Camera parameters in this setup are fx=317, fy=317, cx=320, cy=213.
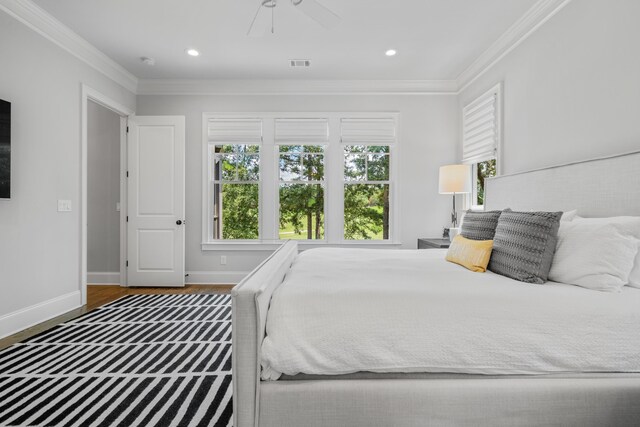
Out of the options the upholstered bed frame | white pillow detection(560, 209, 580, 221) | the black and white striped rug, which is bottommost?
the black and white striped rug

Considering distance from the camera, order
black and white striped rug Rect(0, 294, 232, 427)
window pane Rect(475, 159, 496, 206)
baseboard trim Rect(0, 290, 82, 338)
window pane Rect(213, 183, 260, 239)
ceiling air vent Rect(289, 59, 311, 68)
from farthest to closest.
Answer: window pane Rect(213, 183, 260, 239), window pane Rect(475, 159, 496, 206), ceiling air vent Rect(289, 59, 311, 68), baseboard trim Rect(0, 290, 82, 338), black and white striped rug Rect(0, 294, 232, 427)

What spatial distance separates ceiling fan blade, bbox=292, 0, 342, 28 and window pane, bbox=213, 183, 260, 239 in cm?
265

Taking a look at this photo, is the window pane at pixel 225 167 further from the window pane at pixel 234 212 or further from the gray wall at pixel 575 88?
the gray wall at pixel 575 88

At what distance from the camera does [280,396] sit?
119 centimetres

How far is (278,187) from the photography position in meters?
4.42

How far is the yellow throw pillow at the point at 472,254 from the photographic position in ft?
6.22

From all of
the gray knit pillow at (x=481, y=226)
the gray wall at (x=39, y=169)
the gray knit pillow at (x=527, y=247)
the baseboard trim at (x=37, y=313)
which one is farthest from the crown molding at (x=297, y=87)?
the gray knit pillow at (x=527, y=247)

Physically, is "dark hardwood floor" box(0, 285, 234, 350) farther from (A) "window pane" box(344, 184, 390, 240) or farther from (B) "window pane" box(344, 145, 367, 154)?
(B) "window pane" box(344, 145, 367, 154)

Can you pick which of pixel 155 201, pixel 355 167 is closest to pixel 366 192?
pixel 355 167

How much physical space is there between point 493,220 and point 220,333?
2.26 m

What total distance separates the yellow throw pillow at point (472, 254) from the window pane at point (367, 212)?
2.32m

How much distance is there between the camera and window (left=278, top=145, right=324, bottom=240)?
4457 mm

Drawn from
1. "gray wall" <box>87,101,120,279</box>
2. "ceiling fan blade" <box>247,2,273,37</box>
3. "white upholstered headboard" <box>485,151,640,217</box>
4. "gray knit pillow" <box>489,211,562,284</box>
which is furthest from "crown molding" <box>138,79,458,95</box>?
"gray knit pillow" <box>489,211,562,284</box>

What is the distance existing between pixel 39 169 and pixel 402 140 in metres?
4.01
